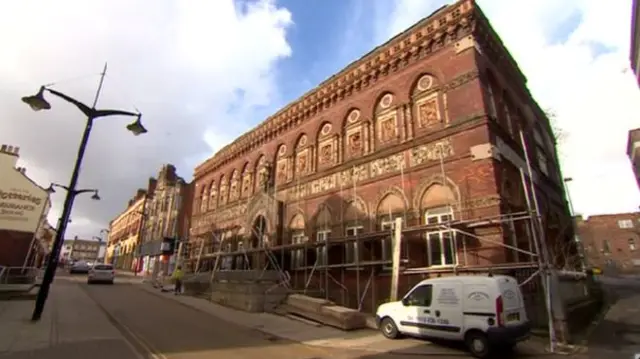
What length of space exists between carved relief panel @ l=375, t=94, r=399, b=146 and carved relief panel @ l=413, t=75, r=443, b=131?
106 centimetres

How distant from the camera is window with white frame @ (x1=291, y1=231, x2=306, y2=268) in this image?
18.6 metres

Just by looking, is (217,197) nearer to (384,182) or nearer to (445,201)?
(384,182)

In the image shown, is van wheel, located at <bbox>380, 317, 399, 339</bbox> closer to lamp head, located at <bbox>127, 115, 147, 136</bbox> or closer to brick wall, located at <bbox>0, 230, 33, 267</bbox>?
lamp head, located at <bbox>127, 115, 147, 136</bbox>

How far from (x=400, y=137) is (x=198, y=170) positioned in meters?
23.0

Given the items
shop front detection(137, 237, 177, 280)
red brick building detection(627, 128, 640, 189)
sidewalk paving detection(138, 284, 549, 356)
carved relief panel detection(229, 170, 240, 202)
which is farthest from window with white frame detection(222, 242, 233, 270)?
red brick building detection(627, 128, 640, 189)

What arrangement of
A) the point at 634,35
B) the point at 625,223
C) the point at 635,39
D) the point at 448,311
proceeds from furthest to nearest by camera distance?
the point at 625,223, the point at 635,39, the point at 634,35, the point at 448,311

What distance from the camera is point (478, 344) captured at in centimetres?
810

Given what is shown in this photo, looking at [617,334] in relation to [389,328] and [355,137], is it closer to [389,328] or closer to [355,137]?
[389,328]

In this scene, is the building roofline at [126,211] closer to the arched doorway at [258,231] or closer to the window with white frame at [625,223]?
the arched doorway at [258,231]

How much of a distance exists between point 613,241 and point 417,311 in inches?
2518

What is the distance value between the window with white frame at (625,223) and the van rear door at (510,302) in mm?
63742

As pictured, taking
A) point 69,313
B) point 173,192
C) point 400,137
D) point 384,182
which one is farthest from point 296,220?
point 173,192

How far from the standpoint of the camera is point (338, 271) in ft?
52.9

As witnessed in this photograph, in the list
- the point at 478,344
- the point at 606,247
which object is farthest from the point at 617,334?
the point at 606,247
